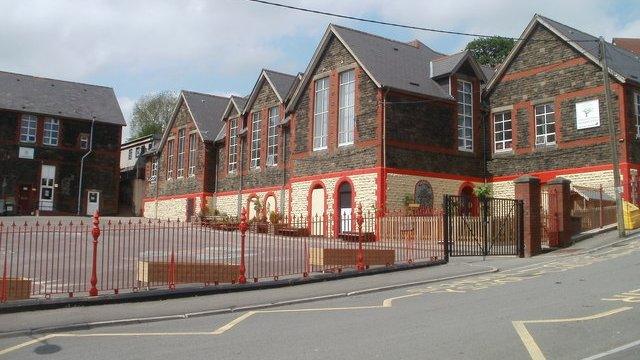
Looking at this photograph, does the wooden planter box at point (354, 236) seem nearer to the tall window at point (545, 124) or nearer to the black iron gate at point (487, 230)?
the black iron gate at point (487, 230)

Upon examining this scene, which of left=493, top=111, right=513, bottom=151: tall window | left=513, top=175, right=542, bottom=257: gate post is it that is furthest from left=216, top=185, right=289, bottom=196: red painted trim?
left=513, top=175, right=542, bottom=257: gate post

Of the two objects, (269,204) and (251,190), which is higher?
(251,190)

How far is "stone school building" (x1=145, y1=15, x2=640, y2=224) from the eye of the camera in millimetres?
26406

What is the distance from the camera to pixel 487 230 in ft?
64.0

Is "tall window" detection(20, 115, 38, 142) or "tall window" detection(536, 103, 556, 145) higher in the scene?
"tall window" detection(20, 115, 38, 142)

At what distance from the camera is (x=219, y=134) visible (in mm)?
41406

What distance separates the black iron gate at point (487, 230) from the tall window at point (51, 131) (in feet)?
118

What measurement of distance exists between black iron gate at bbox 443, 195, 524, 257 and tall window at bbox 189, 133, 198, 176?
2548 centimetres

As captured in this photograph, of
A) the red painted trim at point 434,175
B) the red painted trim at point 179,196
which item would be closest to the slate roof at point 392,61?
the red painted trim at point 434,175

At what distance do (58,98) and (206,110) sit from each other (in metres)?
13.4

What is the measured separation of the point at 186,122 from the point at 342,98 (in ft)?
58.2

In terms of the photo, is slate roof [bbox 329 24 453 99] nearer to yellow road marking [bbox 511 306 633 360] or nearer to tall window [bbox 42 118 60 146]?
yellow road marking [bbox 511 306 633 360]

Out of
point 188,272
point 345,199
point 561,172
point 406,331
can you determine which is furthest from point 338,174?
point 406,331

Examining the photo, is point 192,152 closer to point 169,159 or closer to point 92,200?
point 169,159
